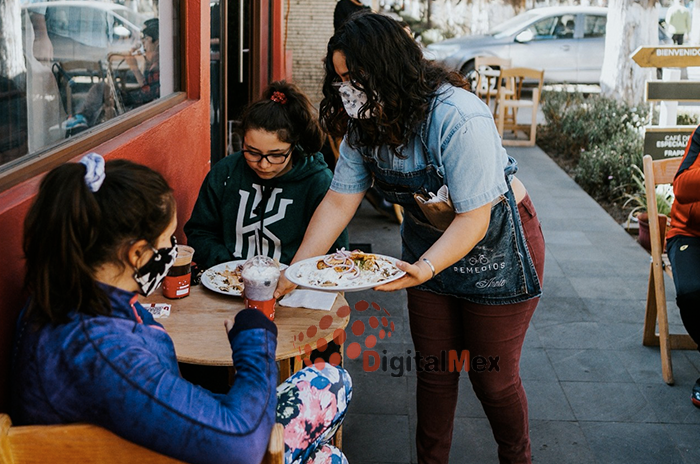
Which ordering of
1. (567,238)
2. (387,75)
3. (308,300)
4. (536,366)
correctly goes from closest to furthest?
1. (387,75)
2. (308,300)
3. (536,366)
4. (567,238)

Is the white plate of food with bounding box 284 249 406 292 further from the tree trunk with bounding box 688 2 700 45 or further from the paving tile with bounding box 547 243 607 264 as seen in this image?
the tree trunk with bounding box 688 2 700 45

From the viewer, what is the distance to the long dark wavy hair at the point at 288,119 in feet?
9.75

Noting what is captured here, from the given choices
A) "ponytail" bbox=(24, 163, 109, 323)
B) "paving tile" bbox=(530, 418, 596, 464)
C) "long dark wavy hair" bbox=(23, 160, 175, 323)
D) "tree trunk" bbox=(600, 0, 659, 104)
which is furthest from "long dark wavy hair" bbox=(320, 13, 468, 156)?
"tree trunk" bbox=(600, 0, 659, 104)

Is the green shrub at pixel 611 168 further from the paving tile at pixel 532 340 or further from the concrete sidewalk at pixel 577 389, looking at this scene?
the paving tile at pixel 532 340

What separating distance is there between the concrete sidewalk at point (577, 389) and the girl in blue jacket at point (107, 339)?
1659 millimetres

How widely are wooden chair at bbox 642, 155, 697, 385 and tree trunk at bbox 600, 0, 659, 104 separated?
8435 mm

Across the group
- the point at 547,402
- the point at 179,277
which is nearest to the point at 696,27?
the point at 547,402

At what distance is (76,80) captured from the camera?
2957 mm

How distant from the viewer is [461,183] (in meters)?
2.28

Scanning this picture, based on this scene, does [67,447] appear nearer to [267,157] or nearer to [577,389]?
[267,157]

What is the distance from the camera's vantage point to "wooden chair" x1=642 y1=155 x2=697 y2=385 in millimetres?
3875

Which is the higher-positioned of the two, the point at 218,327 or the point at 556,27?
the point at 556,27

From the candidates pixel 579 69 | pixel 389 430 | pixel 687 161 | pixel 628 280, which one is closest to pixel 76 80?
pixel 389 430

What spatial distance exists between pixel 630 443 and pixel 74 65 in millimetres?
2767
